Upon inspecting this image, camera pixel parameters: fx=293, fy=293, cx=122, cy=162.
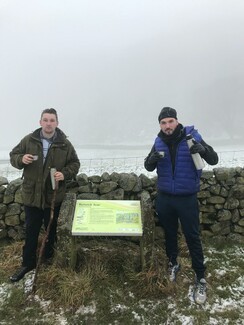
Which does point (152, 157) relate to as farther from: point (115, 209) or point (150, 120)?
point (150, 120)

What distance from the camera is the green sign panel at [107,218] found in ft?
15.8

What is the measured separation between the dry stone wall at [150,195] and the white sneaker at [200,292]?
1890 mm

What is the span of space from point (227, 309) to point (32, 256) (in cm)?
332

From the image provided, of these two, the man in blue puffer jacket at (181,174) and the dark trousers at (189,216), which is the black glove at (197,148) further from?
the dark trousers at (189,216)

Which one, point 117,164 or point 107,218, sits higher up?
point 107,218

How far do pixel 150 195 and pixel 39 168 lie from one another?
273 cm

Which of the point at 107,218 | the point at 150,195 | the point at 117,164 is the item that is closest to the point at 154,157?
the point at 107,218

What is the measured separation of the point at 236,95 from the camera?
444ft

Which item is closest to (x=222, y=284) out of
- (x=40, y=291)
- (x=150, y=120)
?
(x=40, y=291)

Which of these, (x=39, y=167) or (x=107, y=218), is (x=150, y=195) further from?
(x=39, y=167)

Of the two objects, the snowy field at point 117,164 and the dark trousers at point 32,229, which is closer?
the dark trousers at point 32,229

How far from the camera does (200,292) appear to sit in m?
4.65

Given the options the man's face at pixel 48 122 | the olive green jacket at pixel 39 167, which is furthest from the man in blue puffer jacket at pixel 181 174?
the man's face at pixel 48 122

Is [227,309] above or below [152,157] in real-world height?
below
